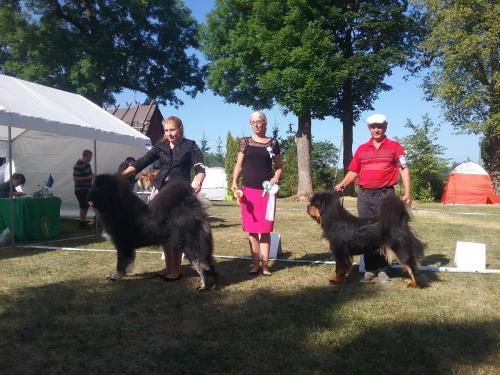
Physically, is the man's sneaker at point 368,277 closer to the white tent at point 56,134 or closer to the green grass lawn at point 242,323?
the green grass lawn at point 242,323

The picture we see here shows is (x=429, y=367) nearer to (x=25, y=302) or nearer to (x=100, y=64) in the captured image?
(x=25, y=302)

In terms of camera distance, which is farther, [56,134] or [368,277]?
[56,134]

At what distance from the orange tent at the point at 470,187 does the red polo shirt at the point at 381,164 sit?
1748 cm

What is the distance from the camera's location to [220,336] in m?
3.48

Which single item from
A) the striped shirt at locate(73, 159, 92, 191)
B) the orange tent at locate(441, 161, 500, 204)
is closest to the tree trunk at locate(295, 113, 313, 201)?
the orange tent at locate(441, 161, 500, 204)

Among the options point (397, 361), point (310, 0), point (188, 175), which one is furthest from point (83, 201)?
point (310, 0)

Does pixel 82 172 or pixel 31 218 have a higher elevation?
pixel 82 172

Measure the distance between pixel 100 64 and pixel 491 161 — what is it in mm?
23454

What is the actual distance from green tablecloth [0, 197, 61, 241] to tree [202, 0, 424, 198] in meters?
13.8

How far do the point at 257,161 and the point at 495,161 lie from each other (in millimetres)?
22430

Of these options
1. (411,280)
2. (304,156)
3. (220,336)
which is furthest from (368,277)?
(304,156)

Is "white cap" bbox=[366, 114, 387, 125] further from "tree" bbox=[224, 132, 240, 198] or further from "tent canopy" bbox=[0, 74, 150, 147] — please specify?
"tree" bbox=[224, 132, 240, 198]

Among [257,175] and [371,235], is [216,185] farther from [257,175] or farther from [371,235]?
[371,235]

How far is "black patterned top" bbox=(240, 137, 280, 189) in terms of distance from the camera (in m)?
5.35
